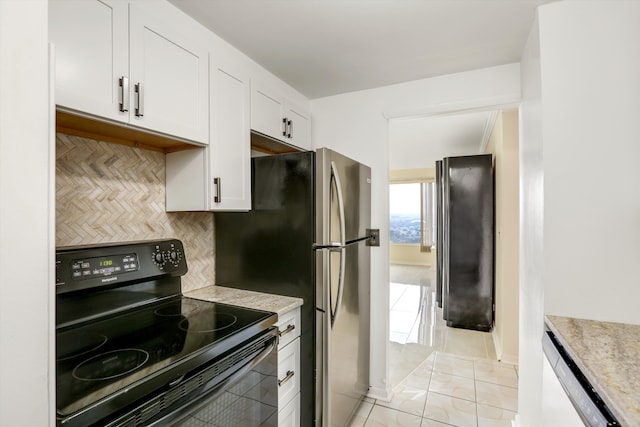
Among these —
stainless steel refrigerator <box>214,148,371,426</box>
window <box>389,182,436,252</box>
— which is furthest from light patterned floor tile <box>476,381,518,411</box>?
window <box>389,182,436,252</box>

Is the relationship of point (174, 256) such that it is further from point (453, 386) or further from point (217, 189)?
point (453, 386)

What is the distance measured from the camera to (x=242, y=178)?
5.78 feet

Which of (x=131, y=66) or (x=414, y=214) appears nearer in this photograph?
(x=131, y=66)

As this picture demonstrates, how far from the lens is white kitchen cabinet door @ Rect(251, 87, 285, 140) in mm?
1884

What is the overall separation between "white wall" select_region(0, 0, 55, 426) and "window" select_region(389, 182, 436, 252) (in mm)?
8104

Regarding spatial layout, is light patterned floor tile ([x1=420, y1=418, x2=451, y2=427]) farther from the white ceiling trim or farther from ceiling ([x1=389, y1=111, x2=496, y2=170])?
the white ceiling trim

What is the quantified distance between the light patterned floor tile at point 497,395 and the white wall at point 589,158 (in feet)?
3.85

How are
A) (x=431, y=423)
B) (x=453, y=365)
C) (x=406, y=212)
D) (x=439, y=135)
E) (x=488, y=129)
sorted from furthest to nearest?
(x=406, y=212), (x=439, y=135), (x=488, y=129), (x=453, y=365), (x=431, y=423)

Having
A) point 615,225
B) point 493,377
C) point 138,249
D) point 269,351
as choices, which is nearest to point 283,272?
point 269,351

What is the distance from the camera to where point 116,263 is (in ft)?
4.50

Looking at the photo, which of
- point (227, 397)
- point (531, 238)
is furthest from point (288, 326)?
point (531, 238)

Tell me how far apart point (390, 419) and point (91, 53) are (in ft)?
8.49

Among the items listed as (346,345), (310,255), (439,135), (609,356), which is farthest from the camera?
(439,135)

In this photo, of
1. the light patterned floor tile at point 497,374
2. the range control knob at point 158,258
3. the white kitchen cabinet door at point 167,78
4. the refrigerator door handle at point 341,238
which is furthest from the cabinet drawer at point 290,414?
the light patterned floor tile at point 497,374
